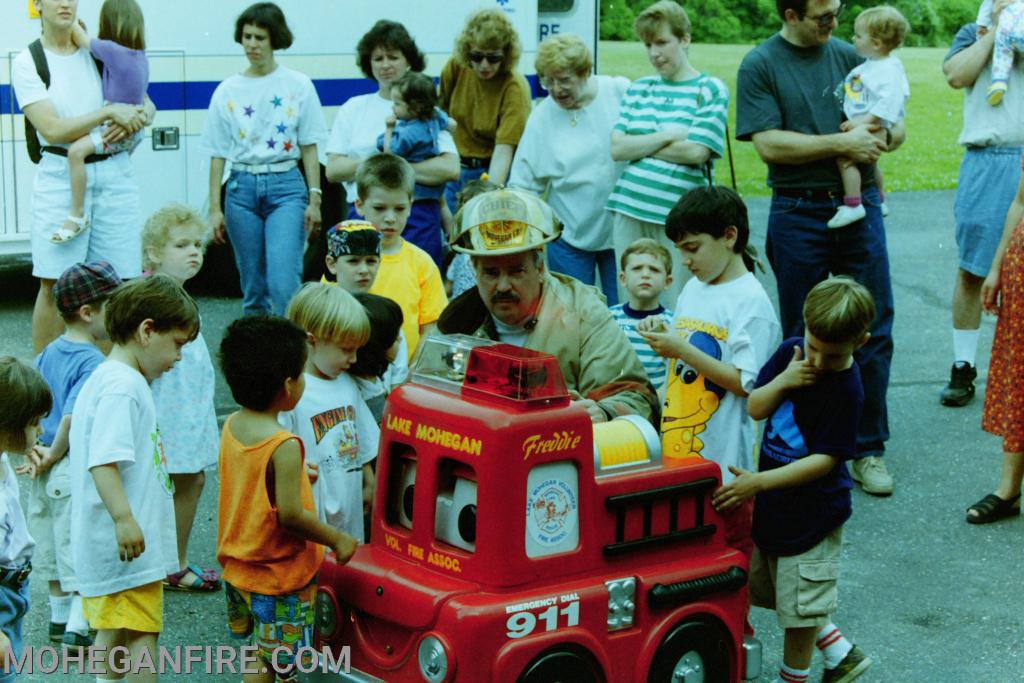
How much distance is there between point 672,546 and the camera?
4027 mm

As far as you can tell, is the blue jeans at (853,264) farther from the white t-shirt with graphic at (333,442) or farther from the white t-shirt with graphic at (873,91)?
the white t-shirt with graphic at (333,442)

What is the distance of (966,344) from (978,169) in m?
0.96

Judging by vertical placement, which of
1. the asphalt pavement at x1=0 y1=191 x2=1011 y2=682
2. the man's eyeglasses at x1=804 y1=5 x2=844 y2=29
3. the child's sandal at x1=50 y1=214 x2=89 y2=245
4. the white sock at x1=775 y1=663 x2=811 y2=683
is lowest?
the asphalt pavement at x1=0 y1=191 x2=1011 y2=682

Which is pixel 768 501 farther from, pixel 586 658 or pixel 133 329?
pixel 133 329

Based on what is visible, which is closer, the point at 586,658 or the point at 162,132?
the point at 586,658

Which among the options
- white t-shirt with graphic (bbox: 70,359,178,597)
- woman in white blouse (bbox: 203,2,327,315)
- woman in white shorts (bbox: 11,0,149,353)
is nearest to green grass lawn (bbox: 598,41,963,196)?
woman in white blouse (bbox: 203,2,327,315)

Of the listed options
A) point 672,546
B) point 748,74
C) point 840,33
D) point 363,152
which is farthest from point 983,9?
point 840,33

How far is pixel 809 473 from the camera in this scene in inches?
169

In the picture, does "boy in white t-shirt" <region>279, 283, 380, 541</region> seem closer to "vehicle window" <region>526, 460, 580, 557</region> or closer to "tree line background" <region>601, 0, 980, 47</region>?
"vehicle window" <region>526, 460, 580, 557</region>

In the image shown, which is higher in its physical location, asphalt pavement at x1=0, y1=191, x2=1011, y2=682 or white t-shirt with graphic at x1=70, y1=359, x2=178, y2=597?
white t-shirt with graphic at x1=70, y1=359, x2=178, y2=597

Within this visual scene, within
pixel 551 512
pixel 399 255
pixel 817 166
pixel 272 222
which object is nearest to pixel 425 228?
pixel 272 222

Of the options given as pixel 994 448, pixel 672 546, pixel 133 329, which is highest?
pixel 133 329

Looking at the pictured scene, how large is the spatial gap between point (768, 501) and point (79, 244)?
414 cm

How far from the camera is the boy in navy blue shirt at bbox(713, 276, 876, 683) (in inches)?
167
